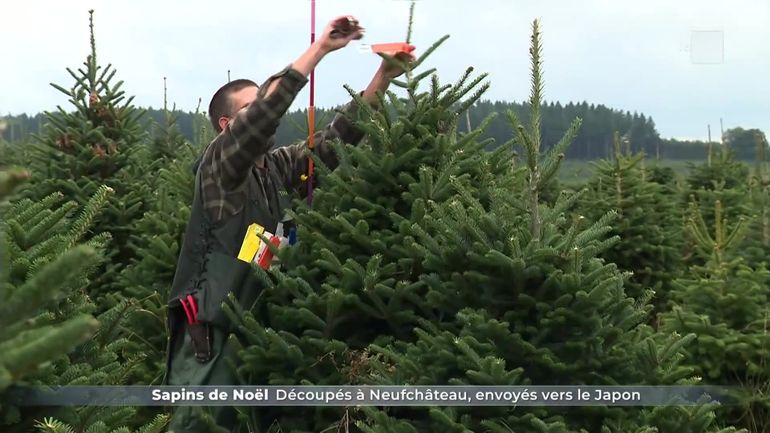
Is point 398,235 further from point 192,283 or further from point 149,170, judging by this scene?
point 149,170

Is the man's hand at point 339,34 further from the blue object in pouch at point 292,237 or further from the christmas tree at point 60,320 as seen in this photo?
the christmas tree at point 60,320

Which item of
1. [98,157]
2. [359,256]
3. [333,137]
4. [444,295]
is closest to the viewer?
[444,295]

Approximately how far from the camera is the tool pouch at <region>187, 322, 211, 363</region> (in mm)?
4688

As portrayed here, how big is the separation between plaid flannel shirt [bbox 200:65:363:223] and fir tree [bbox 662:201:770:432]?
302 cm

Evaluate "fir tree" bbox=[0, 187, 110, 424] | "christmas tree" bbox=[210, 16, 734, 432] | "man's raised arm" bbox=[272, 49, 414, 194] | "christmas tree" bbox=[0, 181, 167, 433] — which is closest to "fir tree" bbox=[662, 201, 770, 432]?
"christmas tree" bbox=[210, 16, 734, 432]

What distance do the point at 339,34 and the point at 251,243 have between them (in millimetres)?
1129

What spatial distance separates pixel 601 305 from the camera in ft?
11.7

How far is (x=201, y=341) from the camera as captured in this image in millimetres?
4691

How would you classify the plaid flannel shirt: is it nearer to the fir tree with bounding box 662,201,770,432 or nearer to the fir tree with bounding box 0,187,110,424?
the fir tree with bounding box 0,187,110,424

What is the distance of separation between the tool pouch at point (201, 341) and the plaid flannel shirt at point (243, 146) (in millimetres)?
544

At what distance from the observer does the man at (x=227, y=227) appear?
4.67 metres

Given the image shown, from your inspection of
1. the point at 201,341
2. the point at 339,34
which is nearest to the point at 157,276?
the point at 201,341

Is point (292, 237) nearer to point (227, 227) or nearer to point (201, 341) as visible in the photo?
point (227, 227)

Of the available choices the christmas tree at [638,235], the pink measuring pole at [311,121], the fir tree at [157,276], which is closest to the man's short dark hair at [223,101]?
the pink measuring pole at [311,121]
